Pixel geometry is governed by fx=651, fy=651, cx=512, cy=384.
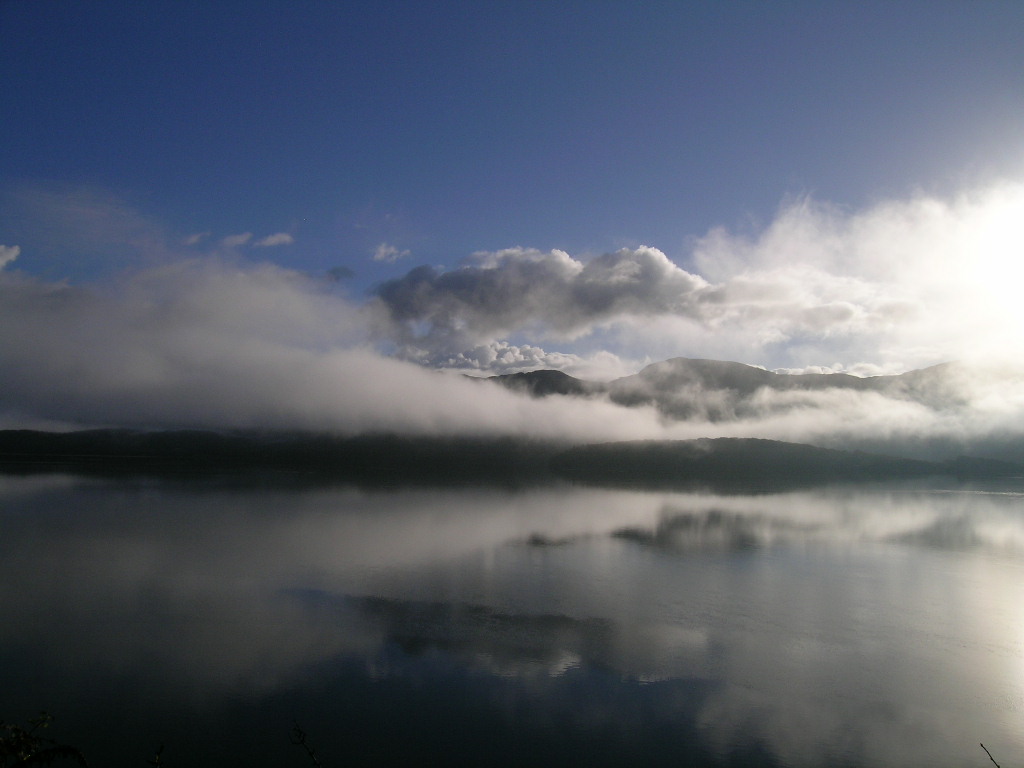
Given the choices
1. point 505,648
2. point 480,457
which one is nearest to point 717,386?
point 480,457

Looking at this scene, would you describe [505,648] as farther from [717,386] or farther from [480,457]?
[717,386]

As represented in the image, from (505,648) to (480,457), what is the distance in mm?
91291

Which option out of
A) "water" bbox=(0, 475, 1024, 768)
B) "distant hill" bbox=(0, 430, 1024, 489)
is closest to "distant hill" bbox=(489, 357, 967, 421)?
"distant hill" bbox=(0, 430, 1024, 489)

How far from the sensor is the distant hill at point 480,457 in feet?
292

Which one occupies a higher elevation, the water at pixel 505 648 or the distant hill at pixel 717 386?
the distant hill at pixel 717 386

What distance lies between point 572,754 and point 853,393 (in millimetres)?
135545

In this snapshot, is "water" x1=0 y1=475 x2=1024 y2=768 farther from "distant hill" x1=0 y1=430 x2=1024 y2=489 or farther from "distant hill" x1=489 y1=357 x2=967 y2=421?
"distant hill" x1=489 y1=357 x2=967 y2=421

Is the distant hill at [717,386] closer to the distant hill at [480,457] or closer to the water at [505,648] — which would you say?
the distant hill at [480,457]

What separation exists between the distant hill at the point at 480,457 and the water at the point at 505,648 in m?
58.1

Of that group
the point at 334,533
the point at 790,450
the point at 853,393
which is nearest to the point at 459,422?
the point at 790,450

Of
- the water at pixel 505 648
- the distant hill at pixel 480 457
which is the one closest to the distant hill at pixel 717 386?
the distant hill at pixel 480 457

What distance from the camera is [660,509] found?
41.5 meters

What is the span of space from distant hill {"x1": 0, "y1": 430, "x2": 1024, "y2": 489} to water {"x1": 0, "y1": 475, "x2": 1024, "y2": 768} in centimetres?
5807

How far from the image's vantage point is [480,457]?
10306cm
